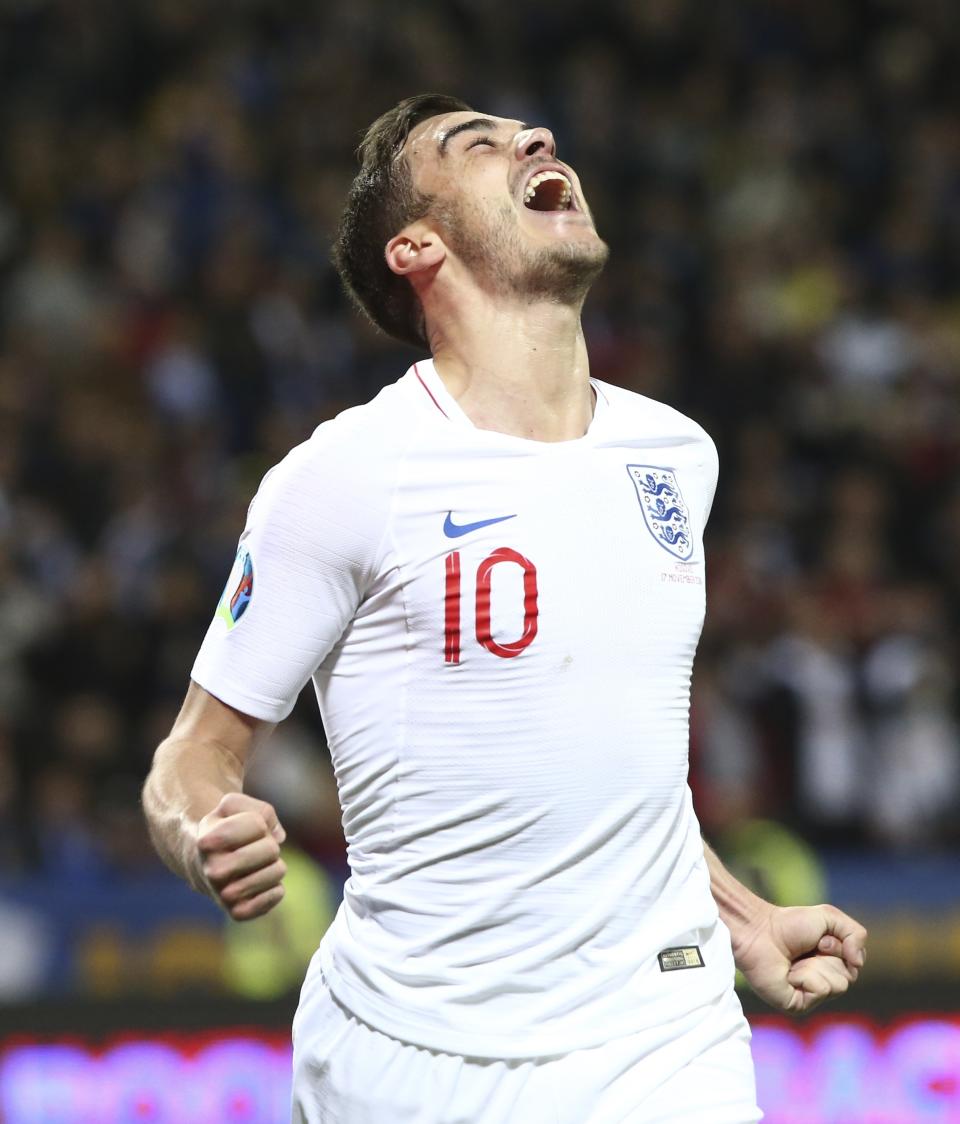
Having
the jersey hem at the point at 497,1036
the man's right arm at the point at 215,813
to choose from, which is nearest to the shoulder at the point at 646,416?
the man's right arm at the point at 215,813

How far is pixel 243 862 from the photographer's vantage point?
242cm

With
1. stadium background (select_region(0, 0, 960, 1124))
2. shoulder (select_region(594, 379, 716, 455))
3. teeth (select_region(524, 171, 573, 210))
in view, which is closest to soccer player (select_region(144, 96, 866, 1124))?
shoulder (select_region(594, 379, 716, 455))

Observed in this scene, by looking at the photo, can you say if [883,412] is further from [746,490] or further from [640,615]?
[640,615]

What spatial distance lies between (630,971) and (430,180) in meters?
1.48

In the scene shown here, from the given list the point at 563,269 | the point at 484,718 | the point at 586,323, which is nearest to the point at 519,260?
the point at 563,269

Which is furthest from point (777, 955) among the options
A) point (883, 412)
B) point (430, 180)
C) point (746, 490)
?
point (883, 412)

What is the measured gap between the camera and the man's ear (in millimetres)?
3371

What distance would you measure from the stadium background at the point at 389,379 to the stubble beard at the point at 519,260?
3147 millimetres

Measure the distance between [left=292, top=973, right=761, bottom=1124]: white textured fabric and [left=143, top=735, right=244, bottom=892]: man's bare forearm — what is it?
441 mm

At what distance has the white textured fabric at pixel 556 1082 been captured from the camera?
9.12 ft

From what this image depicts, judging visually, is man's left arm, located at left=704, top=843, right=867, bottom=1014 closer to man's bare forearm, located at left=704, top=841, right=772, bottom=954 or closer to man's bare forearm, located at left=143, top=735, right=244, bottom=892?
man's bare forearm, located at left=704, top=841, right=772, bottom=954

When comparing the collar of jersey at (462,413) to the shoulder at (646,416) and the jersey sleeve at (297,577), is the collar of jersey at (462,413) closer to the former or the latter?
the shoulder at (646,416)

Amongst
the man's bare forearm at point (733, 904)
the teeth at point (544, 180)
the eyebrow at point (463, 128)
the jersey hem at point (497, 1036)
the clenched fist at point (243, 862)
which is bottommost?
the jersey hem at point (497, 1036)

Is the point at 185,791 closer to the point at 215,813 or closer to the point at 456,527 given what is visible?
the point at 215,813
